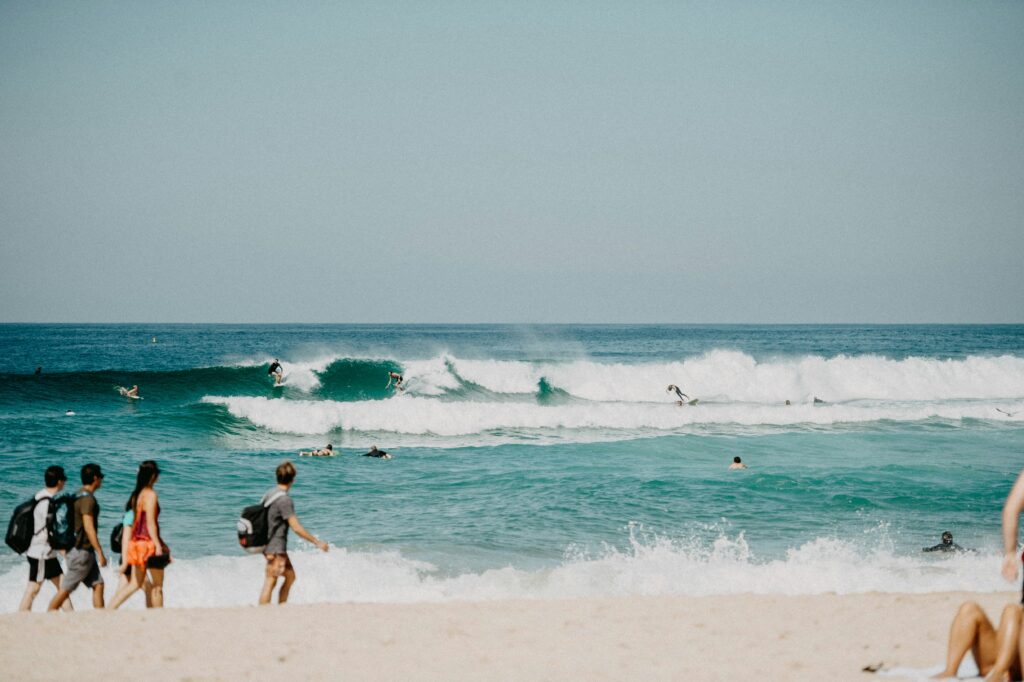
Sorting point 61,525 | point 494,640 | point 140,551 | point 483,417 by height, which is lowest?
point 483,417

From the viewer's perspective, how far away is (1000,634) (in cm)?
473

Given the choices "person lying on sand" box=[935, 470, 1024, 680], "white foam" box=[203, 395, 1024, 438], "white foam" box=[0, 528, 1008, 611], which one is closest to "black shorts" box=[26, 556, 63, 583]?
"white foam" box=[0, 528, 1008, 611]

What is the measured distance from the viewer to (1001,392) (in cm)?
3931

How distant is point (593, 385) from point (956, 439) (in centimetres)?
1660

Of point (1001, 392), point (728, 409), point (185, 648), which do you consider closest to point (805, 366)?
point (1001, 392)

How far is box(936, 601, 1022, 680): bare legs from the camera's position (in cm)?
466

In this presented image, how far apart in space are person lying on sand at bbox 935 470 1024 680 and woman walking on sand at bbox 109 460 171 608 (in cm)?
635

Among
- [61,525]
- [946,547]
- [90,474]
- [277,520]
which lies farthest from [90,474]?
[946,547]

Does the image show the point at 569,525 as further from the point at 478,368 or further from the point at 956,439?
the point at 478,368

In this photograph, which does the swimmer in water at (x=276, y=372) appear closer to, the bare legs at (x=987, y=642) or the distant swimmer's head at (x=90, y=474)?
the distant swimmer's head at (x=90, y=474)

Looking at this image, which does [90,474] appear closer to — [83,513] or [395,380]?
[83,513]

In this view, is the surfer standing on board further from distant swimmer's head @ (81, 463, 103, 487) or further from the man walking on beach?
distant swimmer's head @ (81, 463, 103, 487)

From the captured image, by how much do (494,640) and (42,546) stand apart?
4324 mm

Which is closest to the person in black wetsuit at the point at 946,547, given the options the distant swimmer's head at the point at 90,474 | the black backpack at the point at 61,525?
the distant swimmer's head at the point at 90,474
